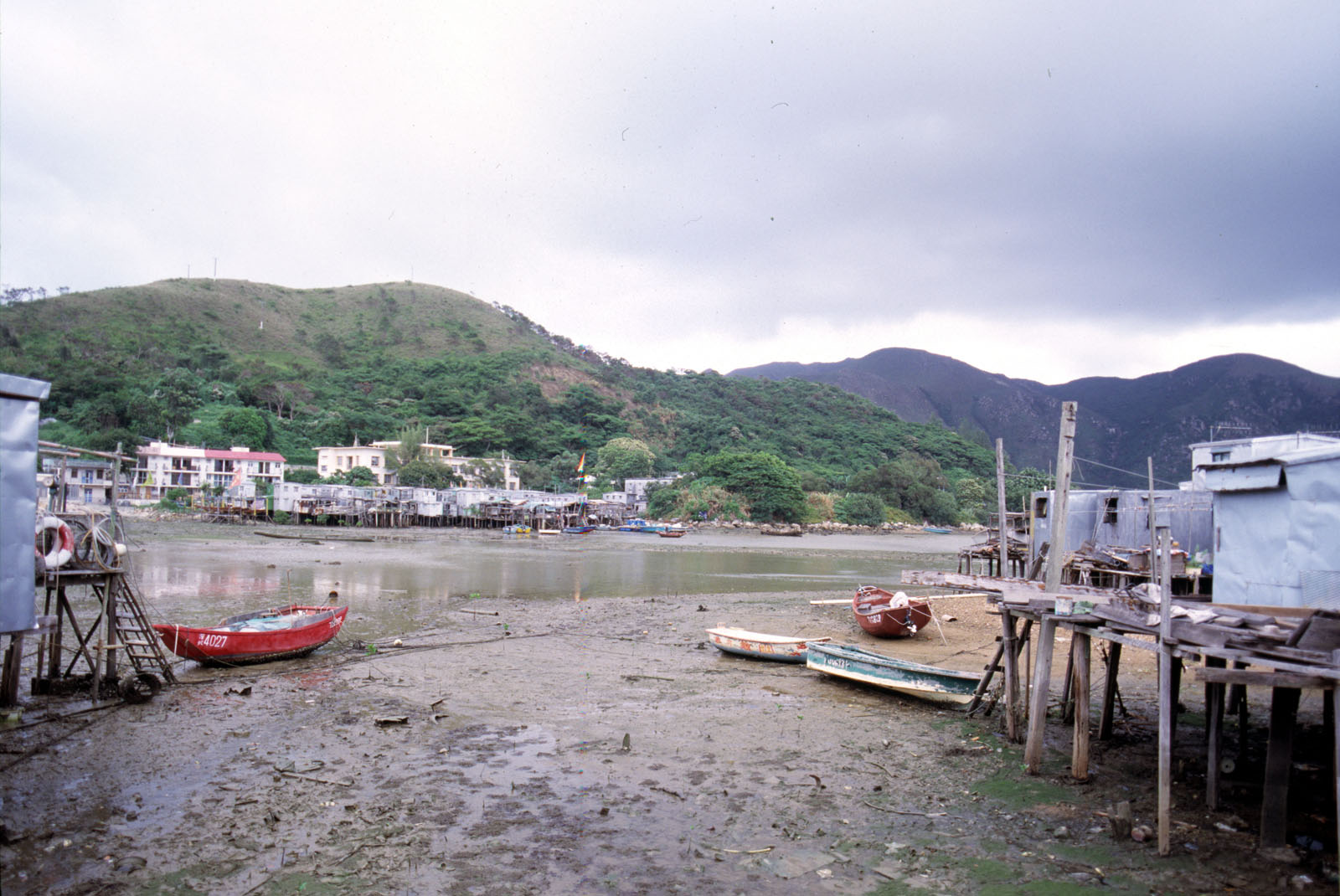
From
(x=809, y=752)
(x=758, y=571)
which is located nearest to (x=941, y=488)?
(x=758, y=571)

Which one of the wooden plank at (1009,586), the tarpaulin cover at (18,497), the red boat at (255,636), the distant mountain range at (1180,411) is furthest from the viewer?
the distant mountain range at (1180,411)

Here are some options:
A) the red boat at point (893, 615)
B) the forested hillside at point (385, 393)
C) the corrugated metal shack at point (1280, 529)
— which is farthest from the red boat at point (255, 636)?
the forested hillside at point (385, 393)

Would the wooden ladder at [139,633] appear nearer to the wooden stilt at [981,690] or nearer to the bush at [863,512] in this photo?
the wooden stilt at [981,690]

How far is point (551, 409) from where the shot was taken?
420 feet

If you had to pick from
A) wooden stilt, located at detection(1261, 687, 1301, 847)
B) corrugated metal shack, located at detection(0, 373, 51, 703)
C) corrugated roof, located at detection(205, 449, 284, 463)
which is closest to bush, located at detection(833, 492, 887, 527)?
corrugated roof, located at detection(205, 449, 284, 463)

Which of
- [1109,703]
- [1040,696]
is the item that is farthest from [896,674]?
[1040,696]

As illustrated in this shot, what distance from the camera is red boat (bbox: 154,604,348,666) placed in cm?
1558

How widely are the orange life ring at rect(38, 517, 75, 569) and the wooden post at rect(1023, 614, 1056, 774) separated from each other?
46.8 feet

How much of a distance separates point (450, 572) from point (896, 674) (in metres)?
27.7

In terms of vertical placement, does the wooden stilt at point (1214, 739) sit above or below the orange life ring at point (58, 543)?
below

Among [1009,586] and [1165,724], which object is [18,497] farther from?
[1009,586]

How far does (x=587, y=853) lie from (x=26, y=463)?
7220 mm

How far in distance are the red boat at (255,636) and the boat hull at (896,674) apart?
36.4 feet

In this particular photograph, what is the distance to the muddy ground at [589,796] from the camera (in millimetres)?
7285
